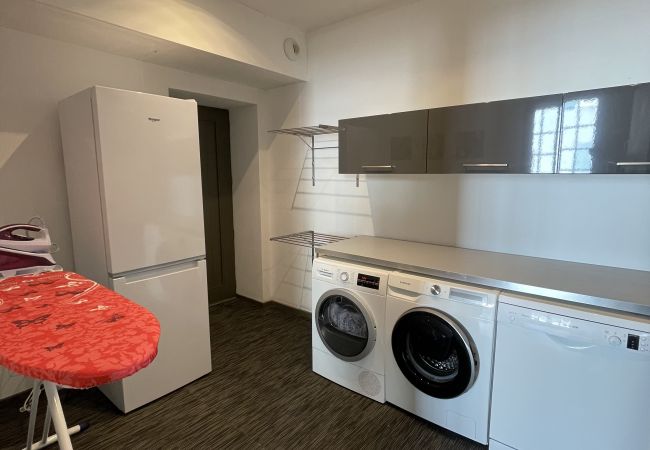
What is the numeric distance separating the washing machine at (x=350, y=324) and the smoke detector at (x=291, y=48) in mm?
1768

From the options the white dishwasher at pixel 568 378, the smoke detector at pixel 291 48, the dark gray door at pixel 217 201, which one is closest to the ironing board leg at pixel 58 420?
the white dishwasher at pixel 568 378

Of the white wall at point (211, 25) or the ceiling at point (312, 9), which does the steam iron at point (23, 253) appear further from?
the ceiling at point (312, 9)

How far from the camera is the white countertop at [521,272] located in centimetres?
154

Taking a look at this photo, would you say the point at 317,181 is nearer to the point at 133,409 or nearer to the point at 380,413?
the point at 380,413

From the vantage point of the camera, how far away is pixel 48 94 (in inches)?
88.0

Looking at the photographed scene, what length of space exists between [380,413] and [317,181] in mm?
1929

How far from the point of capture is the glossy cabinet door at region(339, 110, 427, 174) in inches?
87.8

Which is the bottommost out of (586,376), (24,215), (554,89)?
(586,376)

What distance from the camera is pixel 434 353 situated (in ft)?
6.57

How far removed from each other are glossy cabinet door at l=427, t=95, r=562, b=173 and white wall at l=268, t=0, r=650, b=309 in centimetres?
35

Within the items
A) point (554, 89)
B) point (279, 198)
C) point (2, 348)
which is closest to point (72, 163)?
point (2, 348)

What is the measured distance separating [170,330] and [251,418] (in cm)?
74

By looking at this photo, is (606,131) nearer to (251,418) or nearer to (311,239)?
(311,239)

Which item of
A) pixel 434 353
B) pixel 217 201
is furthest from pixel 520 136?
pixel 217 201
